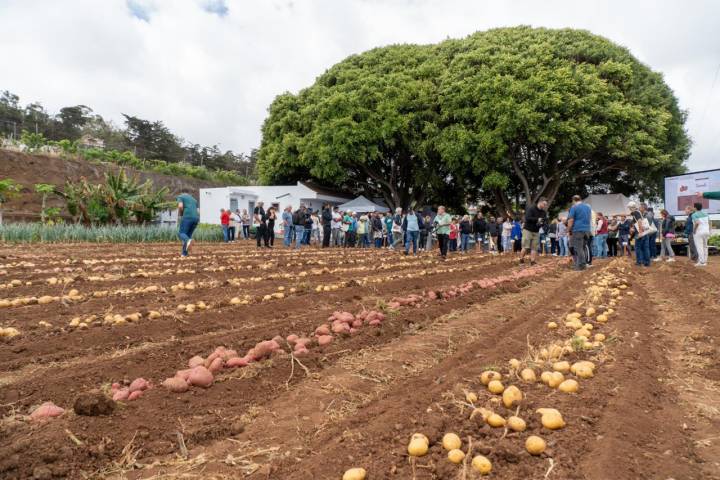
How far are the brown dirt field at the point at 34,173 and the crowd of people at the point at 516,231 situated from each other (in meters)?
13.9

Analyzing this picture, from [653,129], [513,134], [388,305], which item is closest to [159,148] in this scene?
[513,134]

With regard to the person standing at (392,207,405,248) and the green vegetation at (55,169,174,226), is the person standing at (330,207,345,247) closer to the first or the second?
the person standing at (392,207,405,248)

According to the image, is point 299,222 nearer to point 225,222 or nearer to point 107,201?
point 225,222

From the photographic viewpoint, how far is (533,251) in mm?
11828

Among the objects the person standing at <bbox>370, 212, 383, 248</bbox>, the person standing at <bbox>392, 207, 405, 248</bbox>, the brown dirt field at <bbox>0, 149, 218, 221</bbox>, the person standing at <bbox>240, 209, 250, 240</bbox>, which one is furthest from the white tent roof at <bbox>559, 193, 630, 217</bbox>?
the brown dirt field at <bbox>0, 149, 218, 221</bbox>

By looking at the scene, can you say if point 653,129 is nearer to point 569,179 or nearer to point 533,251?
point 569,179

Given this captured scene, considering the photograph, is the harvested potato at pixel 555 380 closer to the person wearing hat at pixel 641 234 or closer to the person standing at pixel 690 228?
the person wearing hat at pixel 641 234

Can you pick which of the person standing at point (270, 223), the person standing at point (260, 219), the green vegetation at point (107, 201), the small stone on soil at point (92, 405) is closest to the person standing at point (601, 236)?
the person standing at point (270, 223)

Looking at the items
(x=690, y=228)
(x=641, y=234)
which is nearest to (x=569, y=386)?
(x=641, y=234)

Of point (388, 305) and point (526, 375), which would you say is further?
point (388, 305)

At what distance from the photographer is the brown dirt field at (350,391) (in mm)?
2068

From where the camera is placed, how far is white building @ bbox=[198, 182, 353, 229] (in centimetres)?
3089

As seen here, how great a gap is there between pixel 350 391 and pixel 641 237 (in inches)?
458

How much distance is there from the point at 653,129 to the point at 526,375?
2426cm
